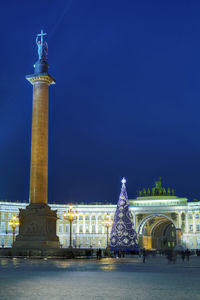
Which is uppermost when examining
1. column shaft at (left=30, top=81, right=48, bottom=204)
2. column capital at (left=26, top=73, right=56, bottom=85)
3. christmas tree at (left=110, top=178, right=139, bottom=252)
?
column capital at (left=26, top=73, right=56, bottom=85)

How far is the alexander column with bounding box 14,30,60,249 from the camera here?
4528cm

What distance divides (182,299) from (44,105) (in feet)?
130

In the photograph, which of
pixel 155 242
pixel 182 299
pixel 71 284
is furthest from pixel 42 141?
Answer: pixel 155 242

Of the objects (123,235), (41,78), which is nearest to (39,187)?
(41,78)

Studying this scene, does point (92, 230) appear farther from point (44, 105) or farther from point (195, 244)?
point (44, 105)

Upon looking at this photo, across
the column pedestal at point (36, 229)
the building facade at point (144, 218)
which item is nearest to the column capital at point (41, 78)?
the column pedestal at point (36, 229)

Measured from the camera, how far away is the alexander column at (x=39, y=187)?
4528 cm

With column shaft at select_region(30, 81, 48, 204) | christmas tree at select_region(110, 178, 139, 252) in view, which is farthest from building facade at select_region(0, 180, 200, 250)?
column shaft at select_region(30, 81, 48, 204)

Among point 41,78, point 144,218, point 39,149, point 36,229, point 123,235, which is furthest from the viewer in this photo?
point 144,218

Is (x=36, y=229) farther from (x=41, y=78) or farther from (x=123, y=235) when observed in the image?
(x=41, y=78)

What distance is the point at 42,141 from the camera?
160ft

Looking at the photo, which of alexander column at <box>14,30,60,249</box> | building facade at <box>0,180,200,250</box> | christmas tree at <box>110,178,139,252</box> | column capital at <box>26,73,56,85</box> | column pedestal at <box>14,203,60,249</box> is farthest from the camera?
building facade at <box>0,180,200,250</box>

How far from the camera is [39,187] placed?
47.8m

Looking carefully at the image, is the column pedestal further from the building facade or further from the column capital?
the building facade
